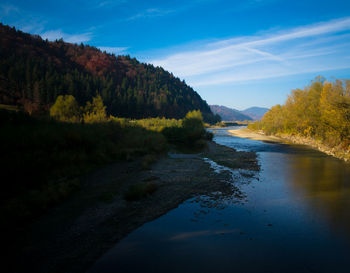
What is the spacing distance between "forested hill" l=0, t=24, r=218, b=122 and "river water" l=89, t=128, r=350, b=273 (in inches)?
957

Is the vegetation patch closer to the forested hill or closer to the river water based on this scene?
the river water

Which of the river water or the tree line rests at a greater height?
the tree line

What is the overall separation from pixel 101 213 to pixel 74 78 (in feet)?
290

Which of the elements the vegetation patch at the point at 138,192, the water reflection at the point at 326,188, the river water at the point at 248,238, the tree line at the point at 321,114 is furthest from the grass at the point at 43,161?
the tree line at the point at 321,114

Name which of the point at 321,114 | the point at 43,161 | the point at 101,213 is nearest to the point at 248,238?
the point at 101,213

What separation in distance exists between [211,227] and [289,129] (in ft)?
176

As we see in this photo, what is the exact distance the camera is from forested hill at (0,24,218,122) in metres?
64.3

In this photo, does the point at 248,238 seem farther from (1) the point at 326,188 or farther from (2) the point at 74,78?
(2) the point at 74,78

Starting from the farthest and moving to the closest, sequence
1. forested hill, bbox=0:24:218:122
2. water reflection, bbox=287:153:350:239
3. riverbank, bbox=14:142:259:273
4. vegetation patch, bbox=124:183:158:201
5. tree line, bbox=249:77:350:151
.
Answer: forested hill, bbox=0:24:218:122
tree line, bbox=249:77:350:151
vegetation patch, bbox=124:183:158:201
water reflection, bbox=287:153:350:239
riverbank, bbox=14:142:259:273

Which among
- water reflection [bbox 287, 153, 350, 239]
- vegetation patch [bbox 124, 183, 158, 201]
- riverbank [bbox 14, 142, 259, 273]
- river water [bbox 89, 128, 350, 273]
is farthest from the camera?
vegetation patch [bbox 124, 183, 158, 201]

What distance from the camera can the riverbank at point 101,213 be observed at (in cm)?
596

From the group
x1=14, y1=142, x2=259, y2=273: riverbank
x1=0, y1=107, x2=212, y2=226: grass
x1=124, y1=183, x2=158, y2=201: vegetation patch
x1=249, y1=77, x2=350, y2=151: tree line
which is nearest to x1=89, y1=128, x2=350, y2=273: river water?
x1=14, y1=142, x2=259, y2=273: riverbank

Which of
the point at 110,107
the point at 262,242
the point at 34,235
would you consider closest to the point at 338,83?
the point at 262,242

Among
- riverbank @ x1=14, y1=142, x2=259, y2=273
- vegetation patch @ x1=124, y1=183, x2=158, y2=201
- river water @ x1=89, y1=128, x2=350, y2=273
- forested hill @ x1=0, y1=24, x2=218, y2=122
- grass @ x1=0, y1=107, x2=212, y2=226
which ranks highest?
forested hill @ x1=0, y1=24, x2=218, y2=122
